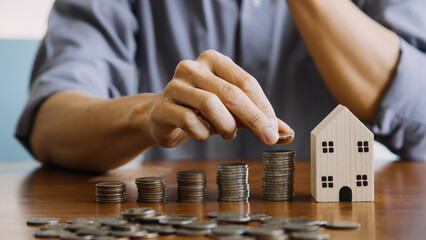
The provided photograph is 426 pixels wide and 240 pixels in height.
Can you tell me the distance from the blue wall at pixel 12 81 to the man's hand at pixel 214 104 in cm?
318

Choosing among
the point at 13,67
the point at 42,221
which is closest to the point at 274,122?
the point at 42,221

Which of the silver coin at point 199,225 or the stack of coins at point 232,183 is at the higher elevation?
the stack of coins at point 232,183

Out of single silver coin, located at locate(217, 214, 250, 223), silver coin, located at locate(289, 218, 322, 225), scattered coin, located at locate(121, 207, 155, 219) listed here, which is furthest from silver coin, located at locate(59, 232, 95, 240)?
silver coin, located at locate(289, 218, 322, 225)

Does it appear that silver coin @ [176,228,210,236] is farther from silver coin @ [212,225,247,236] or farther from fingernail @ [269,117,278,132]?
fingernail @ [269,117,278,132]

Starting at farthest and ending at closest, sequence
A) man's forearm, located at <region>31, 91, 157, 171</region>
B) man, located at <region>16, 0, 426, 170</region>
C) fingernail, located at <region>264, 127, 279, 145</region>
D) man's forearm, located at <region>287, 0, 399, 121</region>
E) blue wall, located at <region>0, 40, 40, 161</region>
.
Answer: blue wall, located at <region>0, 40, 40, 161</region>, man's forearm, located at <region>287, 0, 399, 121</region>, man's forearm, located at <region>31, 91, 157, 171</region>, man, located at <region>16, 0, 426, 170</region>, fingernail, located at <region>264, 127, 279, 145</region>

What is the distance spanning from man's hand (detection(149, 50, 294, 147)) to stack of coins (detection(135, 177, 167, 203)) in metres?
0.13

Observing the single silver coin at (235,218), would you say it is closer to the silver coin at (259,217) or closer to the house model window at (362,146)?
the silver coin at (259,217)

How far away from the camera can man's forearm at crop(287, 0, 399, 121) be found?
5.96ft

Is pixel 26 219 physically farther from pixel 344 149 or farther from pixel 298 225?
pixel 344 149

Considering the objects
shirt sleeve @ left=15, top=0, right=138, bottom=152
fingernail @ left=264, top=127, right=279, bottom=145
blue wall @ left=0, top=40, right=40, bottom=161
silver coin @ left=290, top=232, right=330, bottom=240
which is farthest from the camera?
blue wall @ left=0, top=40, right=40, bottom=161

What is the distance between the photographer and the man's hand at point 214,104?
1.08m

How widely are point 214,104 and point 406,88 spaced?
1.02m

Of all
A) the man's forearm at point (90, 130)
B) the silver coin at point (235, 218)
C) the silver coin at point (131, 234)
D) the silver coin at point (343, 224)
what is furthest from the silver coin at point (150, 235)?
the man's forearm at point (90, 130)

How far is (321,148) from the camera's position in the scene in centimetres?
107
